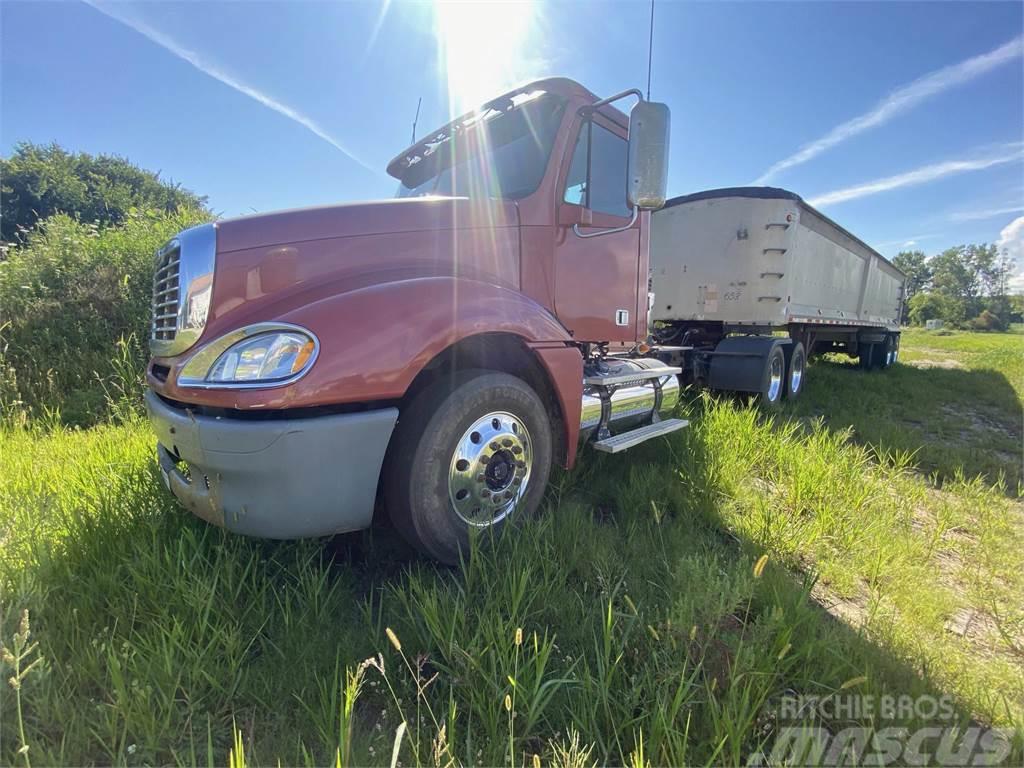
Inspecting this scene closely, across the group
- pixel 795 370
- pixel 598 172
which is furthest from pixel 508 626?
pixel 795 370

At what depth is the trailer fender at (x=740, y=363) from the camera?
5863mm

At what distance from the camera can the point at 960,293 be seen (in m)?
79.8

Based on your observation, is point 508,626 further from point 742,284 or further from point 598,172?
point 742,284

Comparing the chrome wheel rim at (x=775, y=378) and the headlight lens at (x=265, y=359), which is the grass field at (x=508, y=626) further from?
the chrome wheel rim at (x=775, y=378)

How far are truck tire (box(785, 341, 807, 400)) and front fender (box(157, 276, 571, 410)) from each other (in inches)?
240

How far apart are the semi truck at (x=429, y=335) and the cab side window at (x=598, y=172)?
16 mm

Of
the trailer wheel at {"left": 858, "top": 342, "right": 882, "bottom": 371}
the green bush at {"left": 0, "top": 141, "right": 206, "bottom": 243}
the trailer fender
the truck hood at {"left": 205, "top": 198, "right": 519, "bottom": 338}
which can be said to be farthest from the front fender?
the green bush at {"left": 0, "top": 141, "right": 206, "bottom": 243}

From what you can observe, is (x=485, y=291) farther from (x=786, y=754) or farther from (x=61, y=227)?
(x=61, y=227)

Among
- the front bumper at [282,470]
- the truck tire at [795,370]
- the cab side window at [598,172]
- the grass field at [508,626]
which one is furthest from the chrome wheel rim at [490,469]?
the truck tire at [795,370]

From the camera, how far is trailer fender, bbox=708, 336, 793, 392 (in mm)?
5863

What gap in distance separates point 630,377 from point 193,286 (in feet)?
8.98

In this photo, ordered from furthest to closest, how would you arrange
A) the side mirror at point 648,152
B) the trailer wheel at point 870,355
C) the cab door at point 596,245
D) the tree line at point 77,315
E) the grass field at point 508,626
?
1. the trailer wheel at point 870,355
2. the tree line at point 77,315
3. the cab door at point 596,245
4. the side mirror at point 648,152
5. the grass field at point 508,626

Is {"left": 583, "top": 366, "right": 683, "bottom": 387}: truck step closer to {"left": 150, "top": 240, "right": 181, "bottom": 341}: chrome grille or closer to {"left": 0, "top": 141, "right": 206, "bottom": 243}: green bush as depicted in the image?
{"left": 150, "top": 240, "right": 181, "bottom": 341}: chrome grille

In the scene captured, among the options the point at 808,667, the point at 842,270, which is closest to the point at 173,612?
the point at 808,667
